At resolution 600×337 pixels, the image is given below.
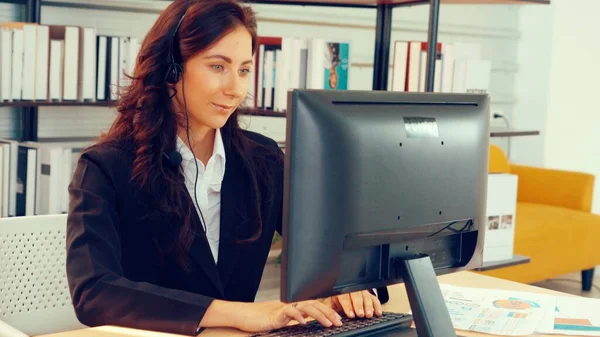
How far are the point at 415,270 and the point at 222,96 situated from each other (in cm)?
58

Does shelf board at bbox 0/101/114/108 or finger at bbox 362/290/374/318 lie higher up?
shelf board at bbox 0/101/114/108

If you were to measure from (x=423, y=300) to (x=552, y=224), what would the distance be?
305 centimetres

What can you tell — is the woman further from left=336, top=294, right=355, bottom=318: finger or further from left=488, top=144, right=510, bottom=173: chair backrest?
left=488, top=144, right=510, bottom=173: chair backrest

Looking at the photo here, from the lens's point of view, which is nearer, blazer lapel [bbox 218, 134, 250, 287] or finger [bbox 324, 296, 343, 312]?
finger [bbox 324, 296, 343, 312]

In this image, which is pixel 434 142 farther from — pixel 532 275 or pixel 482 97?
pixel 532 275

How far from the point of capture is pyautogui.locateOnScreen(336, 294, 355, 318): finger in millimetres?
1548

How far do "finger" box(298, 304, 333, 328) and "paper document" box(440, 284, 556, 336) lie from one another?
26 cm

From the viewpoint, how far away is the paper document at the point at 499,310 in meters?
1.56

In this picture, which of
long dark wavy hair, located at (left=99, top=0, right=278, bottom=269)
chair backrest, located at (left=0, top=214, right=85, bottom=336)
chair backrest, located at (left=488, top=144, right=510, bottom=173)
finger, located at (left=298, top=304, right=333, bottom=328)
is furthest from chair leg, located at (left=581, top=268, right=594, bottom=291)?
finger, located at (left=298, top=304, right=333, bottom=328)

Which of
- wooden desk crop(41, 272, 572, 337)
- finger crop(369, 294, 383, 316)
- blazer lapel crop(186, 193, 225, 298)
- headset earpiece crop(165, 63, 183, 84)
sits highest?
headset earpiece crop(165, 63, 183, 84)

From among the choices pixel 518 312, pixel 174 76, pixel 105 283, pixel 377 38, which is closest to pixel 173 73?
pixel 174 76

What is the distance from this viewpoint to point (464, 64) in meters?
3.46

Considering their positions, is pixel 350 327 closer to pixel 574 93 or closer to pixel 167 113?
pixel 167 113

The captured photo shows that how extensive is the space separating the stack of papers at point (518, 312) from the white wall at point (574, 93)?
3981 mm
